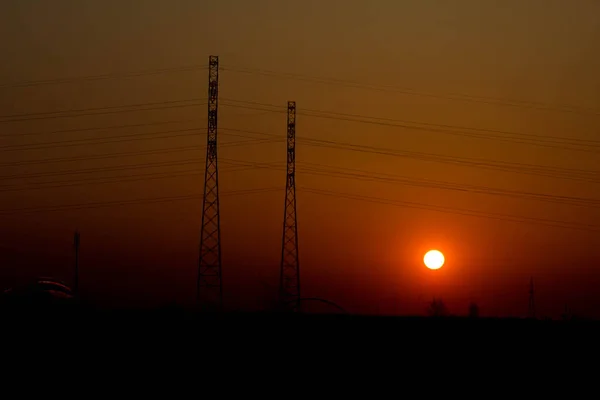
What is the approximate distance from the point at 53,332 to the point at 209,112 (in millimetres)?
37316

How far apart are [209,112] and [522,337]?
123ft

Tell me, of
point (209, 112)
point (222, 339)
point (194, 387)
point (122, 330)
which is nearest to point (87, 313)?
point (122, 330)

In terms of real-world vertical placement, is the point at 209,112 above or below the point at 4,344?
above

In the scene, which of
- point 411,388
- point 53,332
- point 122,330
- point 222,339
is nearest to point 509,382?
point 411,388

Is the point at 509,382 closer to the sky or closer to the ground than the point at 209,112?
closer to the ground

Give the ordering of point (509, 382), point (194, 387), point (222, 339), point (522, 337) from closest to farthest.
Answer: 1. point (194, 387)
2. point (509, 382)
3. point (222, 339)
4. point (522, 337)

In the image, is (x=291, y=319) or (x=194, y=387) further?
(x=291, y=319)

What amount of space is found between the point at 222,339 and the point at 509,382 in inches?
352

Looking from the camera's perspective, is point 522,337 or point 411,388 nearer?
point 411,388

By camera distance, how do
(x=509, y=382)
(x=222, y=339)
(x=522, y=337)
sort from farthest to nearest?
(x=522, y=337)
(x=222, y=339)
(x=509, y=382)

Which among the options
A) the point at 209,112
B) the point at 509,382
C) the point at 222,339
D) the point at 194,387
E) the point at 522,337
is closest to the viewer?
the point at 194,387

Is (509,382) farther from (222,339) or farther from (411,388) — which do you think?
(222,339)

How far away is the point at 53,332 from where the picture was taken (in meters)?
31.9

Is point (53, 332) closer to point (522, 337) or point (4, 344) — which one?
point (4, 344)
